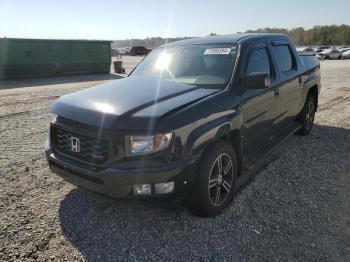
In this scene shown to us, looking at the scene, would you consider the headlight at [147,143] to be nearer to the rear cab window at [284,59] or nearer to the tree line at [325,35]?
the rear cab window at [284,59]

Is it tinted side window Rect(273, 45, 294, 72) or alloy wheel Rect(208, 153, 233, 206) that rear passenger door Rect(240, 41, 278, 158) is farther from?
alloy wheel Rect(208, 153, 233, 206)

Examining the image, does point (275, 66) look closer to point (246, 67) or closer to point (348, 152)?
point (246, 67)

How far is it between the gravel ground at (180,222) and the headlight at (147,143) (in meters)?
0.54

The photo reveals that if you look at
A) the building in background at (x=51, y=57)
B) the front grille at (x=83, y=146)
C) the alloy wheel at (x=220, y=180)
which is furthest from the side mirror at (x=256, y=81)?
the building in background at (x=51, y=57)

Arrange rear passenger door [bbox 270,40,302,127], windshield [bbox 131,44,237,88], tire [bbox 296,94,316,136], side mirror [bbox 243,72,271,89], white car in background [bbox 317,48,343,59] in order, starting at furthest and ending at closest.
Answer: white car in background [bbox 317,48,343,59]
tire [bbox 296,94,316,136]
rear passenger door [bbox 270,40,302,127]
windshield [bbox 131,44,237,88]
side mirror [bbox 243,72,271,89]

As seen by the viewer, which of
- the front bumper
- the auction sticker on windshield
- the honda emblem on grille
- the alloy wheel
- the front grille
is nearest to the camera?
the front bumper

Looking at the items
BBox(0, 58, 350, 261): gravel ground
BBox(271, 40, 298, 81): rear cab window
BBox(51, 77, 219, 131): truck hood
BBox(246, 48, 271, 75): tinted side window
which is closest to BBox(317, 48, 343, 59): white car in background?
BBox(271, 40, 298, 81): rear cab window

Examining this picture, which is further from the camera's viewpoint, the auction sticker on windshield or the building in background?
the building in background

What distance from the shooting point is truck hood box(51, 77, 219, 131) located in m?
3.09

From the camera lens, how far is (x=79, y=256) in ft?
10.00

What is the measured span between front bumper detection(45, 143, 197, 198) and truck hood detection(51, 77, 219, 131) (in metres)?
0.38

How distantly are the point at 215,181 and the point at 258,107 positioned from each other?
1.24m

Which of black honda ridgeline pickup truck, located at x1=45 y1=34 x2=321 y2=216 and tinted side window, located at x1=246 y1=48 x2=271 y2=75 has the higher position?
tinted side window, located at x1=246 y1=48 x2=271 y2=75

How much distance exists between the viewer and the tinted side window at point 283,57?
5.16 metres
